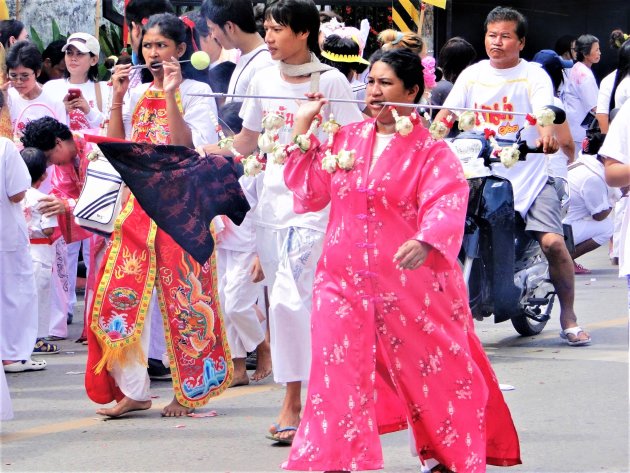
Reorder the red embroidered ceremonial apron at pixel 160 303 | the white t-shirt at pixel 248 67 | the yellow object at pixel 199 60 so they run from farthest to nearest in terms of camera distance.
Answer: the white t-shirt at pixel 248 67, the red embroidered ceremonial apron at pixel 160 303, the yellow object at pixel 199 60

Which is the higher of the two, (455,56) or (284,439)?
(455,56)

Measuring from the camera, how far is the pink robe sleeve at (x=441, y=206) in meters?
4.55

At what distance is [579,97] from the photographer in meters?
14.8

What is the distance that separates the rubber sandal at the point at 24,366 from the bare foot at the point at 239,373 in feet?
4.64

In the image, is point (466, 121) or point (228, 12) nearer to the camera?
point (466, 121)

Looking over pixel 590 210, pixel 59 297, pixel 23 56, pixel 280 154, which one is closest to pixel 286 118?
pixel 280 154

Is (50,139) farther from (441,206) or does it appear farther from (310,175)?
(441,206)

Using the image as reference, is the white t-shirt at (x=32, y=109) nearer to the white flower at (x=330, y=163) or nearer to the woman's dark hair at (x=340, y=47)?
the woman's dark hair at (x=340, y=47)

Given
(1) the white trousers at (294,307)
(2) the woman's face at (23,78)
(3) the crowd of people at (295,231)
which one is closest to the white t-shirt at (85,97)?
(3) the crowd of people at (295,231)

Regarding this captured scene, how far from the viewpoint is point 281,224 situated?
5.80 m

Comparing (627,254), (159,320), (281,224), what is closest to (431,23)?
(159,320)

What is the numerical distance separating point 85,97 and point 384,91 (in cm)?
574

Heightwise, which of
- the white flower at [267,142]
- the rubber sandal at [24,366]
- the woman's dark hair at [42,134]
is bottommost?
the rubber sandal at [24,366]

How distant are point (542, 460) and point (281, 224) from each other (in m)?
1.54
